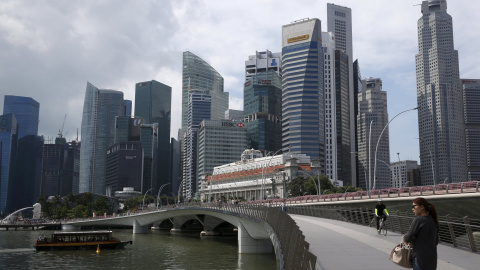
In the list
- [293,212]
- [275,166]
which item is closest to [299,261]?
[293,212]

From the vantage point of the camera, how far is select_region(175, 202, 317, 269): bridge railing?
11.3 metres

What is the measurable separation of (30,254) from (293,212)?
104 feet

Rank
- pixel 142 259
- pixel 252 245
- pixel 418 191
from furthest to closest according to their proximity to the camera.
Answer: pixel 418 191 → pixel 252 245 → pixel 142 259

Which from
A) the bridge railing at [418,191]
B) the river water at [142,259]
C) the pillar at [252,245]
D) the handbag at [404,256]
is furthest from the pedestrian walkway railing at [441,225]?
the bridge railing at [418,191]

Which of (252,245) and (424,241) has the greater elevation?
(424,241)

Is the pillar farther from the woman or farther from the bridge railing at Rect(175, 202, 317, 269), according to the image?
the woman

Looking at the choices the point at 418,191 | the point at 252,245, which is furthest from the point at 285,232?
the point at 418,191

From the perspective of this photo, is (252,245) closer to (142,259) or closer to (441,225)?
(142,259)

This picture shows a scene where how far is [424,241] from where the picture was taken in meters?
9.99

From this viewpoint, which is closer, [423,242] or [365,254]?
[423,242]

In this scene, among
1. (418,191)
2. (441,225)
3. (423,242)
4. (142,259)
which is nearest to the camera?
(423,242)

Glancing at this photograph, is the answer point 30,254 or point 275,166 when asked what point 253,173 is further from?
point 30,254

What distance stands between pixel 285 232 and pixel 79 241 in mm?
51380

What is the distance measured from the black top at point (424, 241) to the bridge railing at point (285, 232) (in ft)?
6.93
